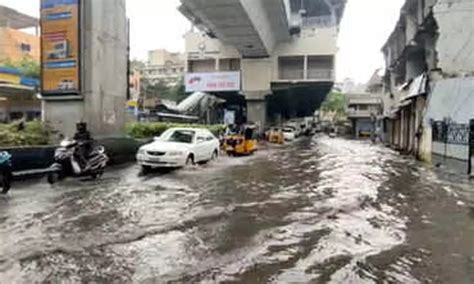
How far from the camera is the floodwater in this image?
5496 millimetres

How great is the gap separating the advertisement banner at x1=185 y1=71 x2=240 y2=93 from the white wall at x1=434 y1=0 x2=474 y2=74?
2573 centimetres

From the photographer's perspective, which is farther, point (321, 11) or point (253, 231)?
point (321, 11)

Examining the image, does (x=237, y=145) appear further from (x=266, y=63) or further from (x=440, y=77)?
(x=266, y=63)

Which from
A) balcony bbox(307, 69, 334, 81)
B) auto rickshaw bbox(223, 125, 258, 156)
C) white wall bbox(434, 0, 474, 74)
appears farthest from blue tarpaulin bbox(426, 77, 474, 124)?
balcony bbox(307, 69, 334, 81)

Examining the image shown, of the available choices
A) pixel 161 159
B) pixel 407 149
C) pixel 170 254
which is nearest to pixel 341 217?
pixel 170 254

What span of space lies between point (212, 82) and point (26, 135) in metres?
36.2

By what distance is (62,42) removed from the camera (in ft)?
50.8

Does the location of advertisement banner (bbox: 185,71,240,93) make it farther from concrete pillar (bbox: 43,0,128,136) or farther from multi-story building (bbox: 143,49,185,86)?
multi-story building (bbox: 143,49,185,86)

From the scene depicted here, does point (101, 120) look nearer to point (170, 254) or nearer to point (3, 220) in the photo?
point (3, 220)

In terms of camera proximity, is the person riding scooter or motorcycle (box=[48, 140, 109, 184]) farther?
the person riding scooter

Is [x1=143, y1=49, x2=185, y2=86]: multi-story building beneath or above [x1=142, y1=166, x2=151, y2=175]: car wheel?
above

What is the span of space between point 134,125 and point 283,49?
3023cm

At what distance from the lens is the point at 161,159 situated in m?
15.6

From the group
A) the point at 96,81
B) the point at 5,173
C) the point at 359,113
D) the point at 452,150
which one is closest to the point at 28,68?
the point at 96,81
